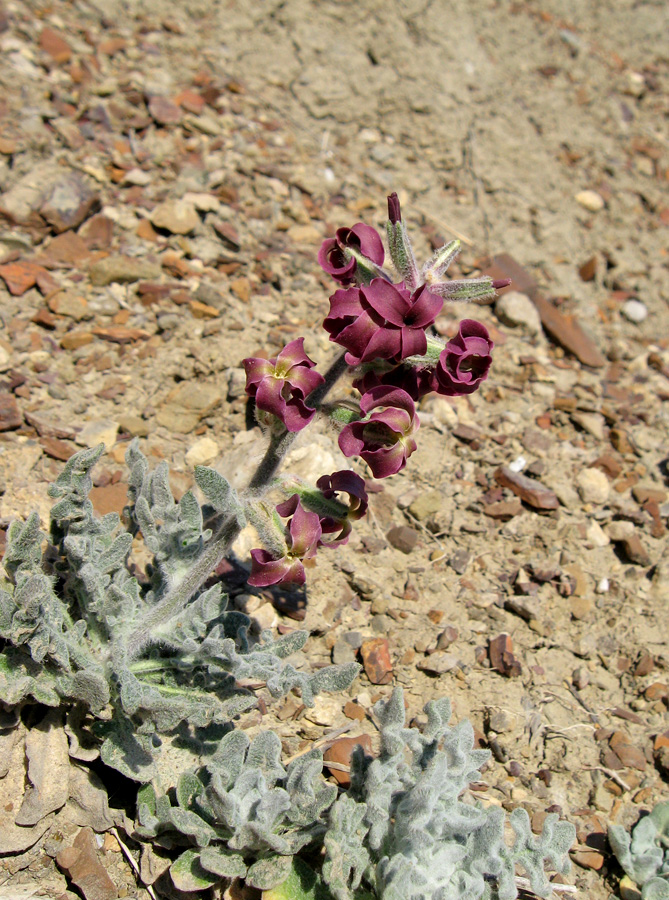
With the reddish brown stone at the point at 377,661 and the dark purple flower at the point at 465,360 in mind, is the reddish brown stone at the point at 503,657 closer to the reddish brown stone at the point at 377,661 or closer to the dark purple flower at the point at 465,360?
the reddish brown stone at the point at 377,661

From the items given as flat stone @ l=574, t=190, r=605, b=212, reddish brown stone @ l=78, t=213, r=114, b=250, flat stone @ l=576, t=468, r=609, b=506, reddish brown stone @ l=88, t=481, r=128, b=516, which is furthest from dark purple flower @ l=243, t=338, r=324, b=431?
flat stone @ l=574, t=190, r=605, b=212

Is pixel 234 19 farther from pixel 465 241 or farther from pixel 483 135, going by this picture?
pixel 465 241

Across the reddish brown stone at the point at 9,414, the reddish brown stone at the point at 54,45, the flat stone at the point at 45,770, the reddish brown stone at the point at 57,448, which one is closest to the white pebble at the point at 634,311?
the reddish brown stone at the point at 57,448

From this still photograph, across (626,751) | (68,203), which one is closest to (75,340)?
(68,203)

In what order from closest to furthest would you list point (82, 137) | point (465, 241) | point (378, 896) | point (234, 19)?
point (378, 896) < point (82, 137) < point (465, 241) < point (234, 19)

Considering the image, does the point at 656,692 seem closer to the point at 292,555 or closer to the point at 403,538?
the point at 403,538

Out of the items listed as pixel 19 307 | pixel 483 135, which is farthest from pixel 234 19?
pixel 19 307

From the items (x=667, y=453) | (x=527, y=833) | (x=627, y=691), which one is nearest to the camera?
(x=527, y=833)

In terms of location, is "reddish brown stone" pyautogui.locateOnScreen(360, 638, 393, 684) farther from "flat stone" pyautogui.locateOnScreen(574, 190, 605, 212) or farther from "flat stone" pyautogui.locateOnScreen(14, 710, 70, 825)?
"flat stone" pyautogui.locateOnScreen(574, 190, 605, 212)

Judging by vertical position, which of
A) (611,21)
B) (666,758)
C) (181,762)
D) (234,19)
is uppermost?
(611,21)

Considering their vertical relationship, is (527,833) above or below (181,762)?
above
